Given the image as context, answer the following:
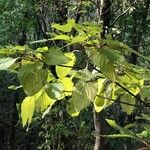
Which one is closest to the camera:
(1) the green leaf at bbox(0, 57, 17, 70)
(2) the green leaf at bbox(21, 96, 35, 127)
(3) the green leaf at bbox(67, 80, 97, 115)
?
(1) the green leaf at bbox(0, 57, 17, 70)

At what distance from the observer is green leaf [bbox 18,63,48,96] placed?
1.08 meters

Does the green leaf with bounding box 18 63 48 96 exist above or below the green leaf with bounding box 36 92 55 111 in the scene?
above

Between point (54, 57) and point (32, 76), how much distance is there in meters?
0.07

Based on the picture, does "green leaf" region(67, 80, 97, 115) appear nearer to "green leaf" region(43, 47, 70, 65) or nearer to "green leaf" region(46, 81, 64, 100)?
"green leaf" region(46, 81, 64, 100)

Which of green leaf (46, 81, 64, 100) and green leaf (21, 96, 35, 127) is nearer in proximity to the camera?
green leaf (46, 81, 64, 100)

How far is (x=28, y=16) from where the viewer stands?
50.5 ft

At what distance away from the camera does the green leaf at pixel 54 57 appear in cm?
106

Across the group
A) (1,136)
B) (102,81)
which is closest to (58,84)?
(102,81)

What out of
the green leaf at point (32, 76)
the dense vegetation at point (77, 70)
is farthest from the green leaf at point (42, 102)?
the green leaf at point (32, 76)

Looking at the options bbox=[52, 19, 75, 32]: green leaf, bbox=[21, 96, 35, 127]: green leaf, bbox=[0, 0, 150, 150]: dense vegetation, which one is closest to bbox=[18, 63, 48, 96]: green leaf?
bbox=[0, 0, 150, 150]: dense vegetation

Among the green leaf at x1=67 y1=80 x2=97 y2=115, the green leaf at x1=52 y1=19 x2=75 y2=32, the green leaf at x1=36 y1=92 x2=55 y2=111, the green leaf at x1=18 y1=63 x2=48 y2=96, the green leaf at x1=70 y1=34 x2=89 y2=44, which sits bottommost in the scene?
the green leaf at x1=36 y1=92 x2=55 y2=111

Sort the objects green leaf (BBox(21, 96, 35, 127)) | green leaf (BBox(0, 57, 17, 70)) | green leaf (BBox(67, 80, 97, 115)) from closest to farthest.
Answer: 1. green leaf (BBox(0, 57, 17, 70))
2. green leaf (BBox(67, 80, 97, 115))
3. green leaf (BBox(21, 96, 35, 127))

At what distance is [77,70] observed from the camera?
4.92 feet

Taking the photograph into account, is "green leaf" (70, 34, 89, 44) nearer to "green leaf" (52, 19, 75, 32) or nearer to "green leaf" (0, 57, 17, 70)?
"green leaf" (52, 19, 75, 32)
